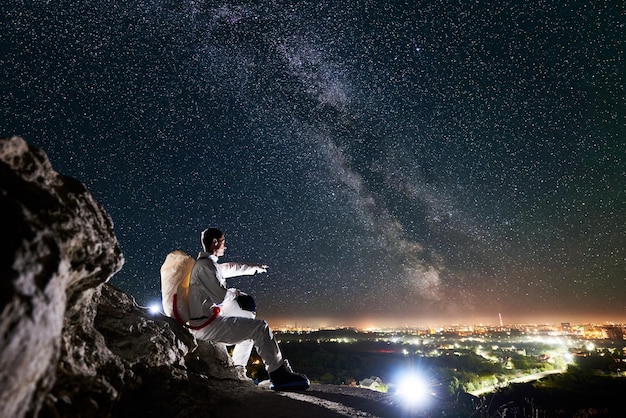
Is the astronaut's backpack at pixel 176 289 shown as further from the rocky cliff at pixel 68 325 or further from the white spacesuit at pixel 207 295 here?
the rocky cliff at pixel 68 325

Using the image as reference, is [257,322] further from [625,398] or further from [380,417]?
[625,398]

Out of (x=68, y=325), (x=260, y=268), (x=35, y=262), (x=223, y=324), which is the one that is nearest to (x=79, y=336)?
(x=68, y=325)

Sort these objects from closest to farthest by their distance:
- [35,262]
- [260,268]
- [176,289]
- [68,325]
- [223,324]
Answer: [35,262] < [68,325] < [223,324] < [176,289] < [260,268]

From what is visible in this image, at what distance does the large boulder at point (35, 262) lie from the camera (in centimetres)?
199

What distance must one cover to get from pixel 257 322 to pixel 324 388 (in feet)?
6.14

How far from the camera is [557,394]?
95.2 feet

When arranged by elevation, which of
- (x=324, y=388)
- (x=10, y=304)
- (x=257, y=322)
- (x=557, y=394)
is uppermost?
(x=10, y=304)

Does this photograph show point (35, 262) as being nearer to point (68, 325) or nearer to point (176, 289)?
point (68, 325)

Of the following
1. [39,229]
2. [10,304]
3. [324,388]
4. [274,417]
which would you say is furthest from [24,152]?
[324,388]

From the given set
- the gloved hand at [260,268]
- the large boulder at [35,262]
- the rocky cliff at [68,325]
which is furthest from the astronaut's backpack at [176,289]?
the large boulder at [35,262]

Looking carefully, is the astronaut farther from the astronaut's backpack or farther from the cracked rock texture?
the cracked rock texture

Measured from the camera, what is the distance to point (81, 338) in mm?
3719

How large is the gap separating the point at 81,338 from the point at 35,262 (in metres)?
1.96

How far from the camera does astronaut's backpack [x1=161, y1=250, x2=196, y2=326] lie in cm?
612
